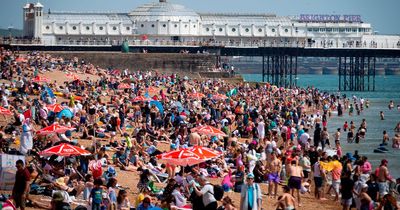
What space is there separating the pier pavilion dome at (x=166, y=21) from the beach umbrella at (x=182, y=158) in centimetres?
7612

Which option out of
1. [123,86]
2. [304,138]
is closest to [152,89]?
[123,86]

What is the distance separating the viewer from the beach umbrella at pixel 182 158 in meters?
22.1

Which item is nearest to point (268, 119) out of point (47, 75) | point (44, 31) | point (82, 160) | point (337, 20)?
point (47, 75)

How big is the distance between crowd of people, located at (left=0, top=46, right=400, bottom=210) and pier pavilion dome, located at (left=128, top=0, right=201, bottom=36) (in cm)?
5116

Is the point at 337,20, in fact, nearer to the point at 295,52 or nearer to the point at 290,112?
the point at 295,52

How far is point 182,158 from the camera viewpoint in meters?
22.1

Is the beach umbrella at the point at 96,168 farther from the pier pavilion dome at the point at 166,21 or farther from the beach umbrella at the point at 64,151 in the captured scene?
the pier pavilion dome at the point at 166,21

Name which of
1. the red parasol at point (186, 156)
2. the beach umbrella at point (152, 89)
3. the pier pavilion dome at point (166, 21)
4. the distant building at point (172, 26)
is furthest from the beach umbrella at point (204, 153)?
the pier pavilion dome at point (166, 21)

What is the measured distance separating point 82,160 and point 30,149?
1994 millimetres

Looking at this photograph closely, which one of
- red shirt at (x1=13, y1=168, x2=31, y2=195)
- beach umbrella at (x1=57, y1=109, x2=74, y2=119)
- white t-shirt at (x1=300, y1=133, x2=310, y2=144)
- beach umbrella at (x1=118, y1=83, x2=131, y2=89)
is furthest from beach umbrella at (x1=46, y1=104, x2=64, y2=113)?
beach umbrella at (x1=118, y1=83, x2=131, y2=89)

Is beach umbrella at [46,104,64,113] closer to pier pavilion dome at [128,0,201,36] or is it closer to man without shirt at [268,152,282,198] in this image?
man without shirt at [268,152,282,198]

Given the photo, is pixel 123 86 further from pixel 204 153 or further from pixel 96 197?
pixel 96 197

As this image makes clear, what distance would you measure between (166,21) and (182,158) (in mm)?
77767

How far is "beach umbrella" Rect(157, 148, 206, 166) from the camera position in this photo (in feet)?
72.5
